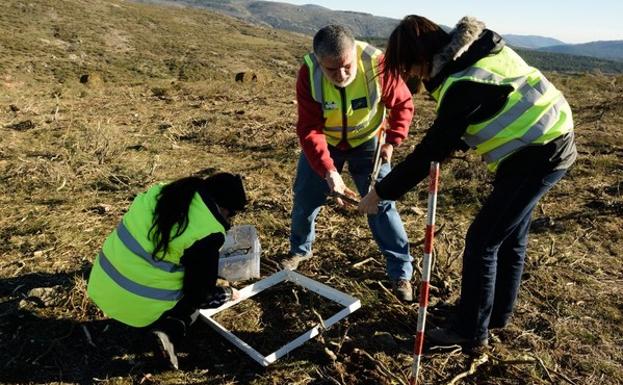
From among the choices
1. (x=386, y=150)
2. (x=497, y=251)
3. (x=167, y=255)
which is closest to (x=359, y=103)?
(x=386, y=150)

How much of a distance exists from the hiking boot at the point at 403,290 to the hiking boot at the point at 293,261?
81cm

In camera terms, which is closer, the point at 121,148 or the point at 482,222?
the point at 482,222

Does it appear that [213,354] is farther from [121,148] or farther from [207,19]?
[207,19]

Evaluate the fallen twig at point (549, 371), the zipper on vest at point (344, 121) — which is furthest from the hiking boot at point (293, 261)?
the fallen twig at point (549, 371)

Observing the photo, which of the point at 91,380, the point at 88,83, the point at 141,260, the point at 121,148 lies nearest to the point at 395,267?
the point at 141,260

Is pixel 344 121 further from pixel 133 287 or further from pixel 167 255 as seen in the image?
pixel 133 287

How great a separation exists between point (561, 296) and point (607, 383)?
0.82 metres

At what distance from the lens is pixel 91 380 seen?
107 inches

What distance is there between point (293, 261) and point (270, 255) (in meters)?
0.30

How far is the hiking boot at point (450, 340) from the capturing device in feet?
9.45

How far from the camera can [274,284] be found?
3617 mm

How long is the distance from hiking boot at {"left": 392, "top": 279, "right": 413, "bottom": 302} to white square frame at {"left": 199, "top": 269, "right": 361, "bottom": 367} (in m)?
0.35

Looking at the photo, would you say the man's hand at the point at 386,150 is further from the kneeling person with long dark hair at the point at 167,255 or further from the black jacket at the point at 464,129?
the kneeling person with long dark hair at the point at 167,255

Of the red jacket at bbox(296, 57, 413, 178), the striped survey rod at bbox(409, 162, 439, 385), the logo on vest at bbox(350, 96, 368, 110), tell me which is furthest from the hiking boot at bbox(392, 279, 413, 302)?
the logo on vest at bbox(350, 96, 368, 110)
